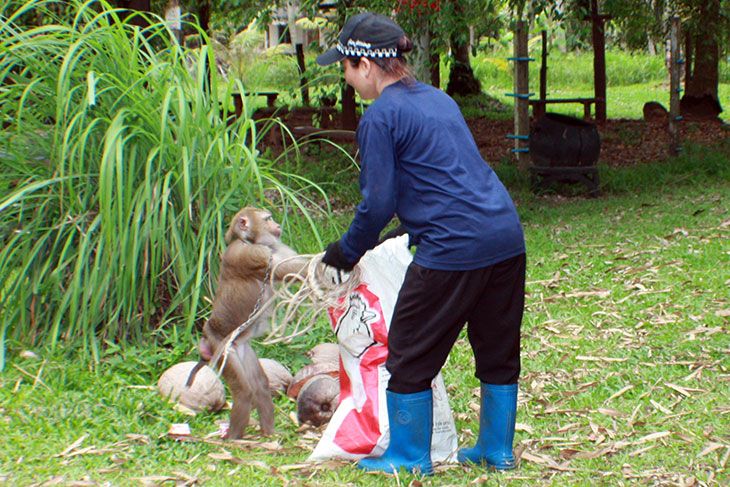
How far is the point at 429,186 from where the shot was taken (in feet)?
9.31

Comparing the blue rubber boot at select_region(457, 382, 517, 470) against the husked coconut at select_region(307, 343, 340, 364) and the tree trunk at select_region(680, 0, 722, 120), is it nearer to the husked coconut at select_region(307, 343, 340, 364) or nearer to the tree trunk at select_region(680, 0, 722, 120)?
the husked coconut at select_region(307, 343, 340, 364)

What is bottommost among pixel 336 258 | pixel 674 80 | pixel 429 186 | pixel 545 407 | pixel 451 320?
pixel 545 407

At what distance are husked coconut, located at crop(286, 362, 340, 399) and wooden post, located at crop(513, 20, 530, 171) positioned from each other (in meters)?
6.19

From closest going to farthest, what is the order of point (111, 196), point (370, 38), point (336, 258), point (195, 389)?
point (370, 38)
point (336, 258)
point (195, 389)
point (111, 196)

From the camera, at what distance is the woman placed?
9.13 ft

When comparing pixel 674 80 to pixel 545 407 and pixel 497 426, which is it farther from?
pixel 497 426

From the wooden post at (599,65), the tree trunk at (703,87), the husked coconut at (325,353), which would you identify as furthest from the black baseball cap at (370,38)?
the tree trunk at (703,87)

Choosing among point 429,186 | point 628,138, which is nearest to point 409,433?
point 429,186

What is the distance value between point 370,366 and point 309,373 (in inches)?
30.0

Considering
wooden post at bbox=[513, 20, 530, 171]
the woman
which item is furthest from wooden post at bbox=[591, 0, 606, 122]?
the woman

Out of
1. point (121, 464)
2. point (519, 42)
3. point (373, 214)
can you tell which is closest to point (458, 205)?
point (373, 214)

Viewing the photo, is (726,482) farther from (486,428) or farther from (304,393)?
(304,393)

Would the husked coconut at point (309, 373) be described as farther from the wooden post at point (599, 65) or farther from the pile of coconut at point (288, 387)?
the wooden post at point (599, 65)

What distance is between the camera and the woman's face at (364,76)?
289cm
